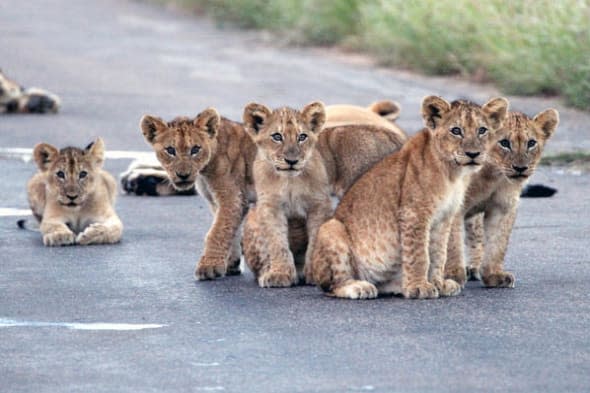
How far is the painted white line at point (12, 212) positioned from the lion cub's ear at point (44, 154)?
1.86 feet

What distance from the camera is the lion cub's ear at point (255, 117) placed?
374 inches

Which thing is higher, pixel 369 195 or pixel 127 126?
pixel 369 195

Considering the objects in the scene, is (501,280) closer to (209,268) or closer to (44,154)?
(209,268)

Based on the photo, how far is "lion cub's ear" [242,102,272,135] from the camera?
9.51m

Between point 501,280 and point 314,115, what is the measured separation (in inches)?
52.0

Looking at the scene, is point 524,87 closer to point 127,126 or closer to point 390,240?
point 127,126

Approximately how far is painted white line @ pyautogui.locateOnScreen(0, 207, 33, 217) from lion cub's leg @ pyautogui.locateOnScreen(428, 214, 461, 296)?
392 centimetres

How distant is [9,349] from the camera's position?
7922 millimetres

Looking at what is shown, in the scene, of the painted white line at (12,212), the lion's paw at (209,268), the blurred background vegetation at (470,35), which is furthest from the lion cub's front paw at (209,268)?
the blurred background vegetation at (470,35)

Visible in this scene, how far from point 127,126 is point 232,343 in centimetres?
872

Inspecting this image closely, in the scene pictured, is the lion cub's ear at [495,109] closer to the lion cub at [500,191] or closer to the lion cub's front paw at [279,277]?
the lion cub at [500,191]

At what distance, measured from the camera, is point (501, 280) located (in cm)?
Answer: 926

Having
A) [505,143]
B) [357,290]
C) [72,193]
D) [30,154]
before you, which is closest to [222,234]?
[357,290]

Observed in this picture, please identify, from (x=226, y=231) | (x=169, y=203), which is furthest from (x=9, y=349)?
(x=169, y=203)
